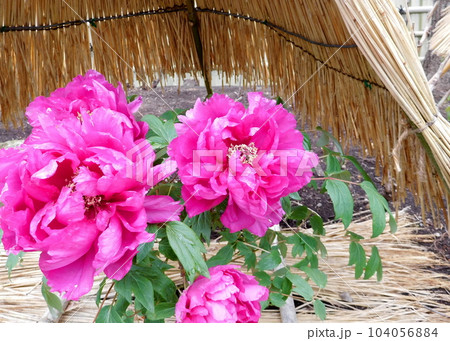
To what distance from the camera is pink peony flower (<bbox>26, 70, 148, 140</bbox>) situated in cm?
51

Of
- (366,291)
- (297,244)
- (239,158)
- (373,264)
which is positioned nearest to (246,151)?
(239,158)

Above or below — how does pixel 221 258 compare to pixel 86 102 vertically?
below

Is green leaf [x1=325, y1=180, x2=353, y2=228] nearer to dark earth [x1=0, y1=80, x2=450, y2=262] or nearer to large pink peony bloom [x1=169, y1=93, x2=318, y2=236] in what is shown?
large pink peony bloom [x1=169, y1=93, x2=318, y2=236]

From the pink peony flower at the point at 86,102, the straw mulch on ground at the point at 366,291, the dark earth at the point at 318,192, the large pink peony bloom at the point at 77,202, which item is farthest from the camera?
the dark earth at the point at 318,192

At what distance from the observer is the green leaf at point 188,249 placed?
1.42ft

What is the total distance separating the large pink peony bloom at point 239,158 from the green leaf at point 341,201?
85mm

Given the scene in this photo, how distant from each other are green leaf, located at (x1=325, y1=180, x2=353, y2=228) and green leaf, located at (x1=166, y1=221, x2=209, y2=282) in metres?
0.20


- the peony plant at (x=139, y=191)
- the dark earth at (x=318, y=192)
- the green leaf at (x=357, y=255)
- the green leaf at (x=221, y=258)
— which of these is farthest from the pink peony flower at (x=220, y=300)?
the dark earth at (x=318, y=192)

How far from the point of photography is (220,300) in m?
0.43

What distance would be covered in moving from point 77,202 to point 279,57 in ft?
2.22

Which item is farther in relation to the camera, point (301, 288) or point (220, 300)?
point (301, 288)

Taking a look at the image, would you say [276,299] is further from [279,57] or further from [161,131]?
[279,57]

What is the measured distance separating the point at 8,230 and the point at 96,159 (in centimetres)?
11

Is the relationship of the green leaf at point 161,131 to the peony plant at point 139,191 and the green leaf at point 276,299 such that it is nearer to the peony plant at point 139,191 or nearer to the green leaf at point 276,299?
the peony plant at point 139,191
